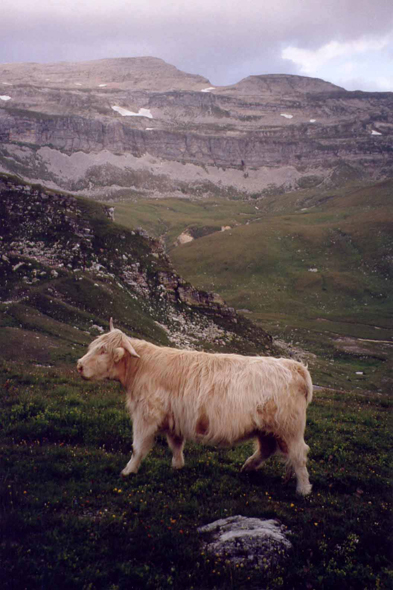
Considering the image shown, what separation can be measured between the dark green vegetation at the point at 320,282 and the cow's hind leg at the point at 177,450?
119 feet

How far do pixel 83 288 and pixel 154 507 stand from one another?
31021 millimetres

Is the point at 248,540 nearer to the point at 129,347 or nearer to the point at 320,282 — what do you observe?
the point at 129,347

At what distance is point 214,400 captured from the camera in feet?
29.6

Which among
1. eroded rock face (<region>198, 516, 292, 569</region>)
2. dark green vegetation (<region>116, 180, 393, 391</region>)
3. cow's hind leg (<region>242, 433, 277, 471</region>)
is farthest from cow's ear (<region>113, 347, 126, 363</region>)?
dark green vegetation (<region>116, 180, 393, 391</region>)

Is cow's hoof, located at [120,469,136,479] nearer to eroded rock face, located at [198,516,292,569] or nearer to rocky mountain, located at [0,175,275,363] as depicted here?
eroded rock face, located at [198,516,292,569]

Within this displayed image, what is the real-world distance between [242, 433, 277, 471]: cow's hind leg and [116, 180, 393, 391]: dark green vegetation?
116ft

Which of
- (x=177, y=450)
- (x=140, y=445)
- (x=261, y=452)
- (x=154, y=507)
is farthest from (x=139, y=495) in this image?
(x=261, y=452)

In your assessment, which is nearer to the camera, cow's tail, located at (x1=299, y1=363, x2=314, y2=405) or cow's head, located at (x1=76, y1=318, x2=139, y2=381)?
cow's tail, located at (x1=299, y1=363, x2=314, y2=405)

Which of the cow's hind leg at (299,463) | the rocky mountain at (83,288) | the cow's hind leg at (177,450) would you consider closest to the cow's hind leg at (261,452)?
the cow's hind leg at (299,463)

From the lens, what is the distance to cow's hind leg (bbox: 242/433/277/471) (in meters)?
9.48

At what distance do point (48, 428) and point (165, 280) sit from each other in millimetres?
36477

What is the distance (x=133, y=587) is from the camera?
19.2ft

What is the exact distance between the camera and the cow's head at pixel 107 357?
9617mm

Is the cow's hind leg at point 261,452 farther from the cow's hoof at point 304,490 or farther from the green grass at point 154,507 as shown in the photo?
the cow's hoof at point 304,490
